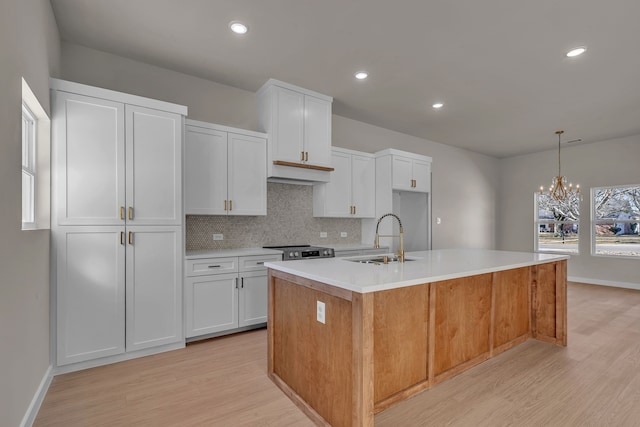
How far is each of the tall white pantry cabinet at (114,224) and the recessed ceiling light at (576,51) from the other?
3.75m

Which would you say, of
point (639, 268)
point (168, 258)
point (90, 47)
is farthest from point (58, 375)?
point (639, 268)

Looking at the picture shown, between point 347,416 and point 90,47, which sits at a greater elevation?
point 90,47

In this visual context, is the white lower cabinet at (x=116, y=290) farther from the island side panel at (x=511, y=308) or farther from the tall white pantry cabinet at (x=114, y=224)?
the island side panel at (x=511, y=308)

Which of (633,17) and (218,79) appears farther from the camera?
(218,79)

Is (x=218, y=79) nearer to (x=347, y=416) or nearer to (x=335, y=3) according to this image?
(x=335, y=3)

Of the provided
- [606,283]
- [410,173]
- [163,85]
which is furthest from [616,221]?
[163,85]

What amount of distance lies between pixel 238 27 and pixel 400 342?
9.09ft

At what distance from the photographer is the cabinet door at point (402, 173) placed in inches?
190

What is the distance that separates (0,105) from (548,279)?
14.2 ft

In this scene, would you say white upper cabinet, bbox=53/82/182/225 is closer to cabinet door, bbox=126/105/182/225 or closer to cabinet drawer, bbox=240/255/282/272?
cabinet door, bbox=126/105/182/225

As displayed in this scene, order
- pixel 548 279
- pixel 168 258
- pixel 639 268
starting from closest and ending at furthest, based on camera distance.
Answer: pixel 168 258 → pixel 548 279 → pixel 639 268

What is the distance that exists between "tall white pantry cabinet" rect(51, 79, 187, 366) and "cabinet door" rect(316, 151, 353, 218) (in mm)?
2015

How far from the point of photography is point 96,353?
8.50 ft

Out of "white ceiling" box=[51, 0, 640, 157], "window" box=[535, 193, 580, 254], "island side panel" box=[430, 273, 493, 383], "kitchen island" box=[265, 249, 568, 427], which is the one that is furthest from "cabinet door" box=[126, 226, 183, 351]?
"window" box=[535, 193, 580, 254]
